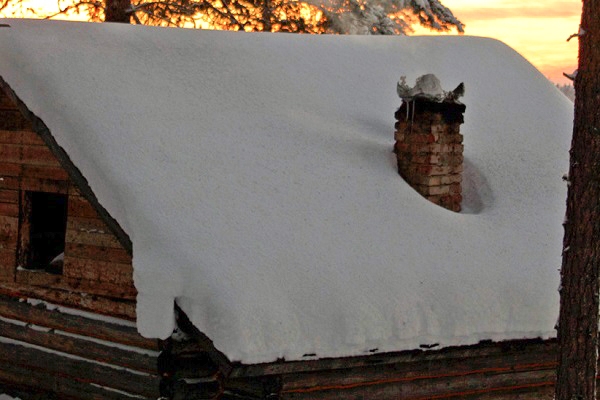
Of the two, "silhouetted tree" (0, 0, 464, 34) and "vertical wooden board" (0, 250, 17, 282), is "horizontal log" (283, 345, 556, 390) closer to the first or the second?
"vertical wooden board" (0, 250, 17, 282)

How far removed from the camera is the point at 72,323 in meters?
10.6

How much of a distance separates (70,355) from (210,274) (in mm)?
2713

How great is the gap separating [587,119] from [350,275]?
2.49 meters

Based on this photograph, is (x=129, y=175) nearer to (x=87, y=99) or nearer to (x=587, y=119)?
(x=87, y=99)

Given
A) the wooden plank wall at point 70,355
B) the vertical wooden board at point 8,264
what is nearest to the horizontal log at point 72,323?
the wooden plank wall at point 70,355

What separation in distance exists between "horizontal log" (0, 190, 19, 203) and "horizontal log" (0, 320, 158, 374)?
1354mm

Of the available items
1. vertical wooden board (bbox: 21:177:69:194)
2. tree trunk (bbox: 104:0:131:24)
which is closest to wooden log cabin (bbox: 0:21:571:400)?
vertical wooden board (bbox: 21:177:69:194)

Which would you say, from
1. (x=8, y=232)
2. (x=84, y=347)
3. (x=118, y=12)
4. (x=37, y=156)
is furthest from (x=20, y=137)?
(x=118, y=12)

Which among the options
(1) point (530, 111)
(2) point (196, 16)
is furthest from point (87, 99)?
(2) point (196, 16)

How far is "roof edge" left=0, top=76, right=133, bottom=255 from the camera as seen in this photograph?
912 centimetres

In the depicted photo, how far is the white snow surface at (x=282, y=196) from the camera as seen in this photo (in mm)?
8922

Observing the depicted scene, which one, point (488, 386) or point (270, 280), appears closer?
point (270, 280)

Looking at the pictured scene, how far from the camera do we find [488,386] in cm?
1048

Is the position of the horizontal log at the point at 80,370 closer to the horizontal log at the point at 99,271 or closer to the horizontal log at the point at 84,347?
the horizontal log at the point at 84,347
